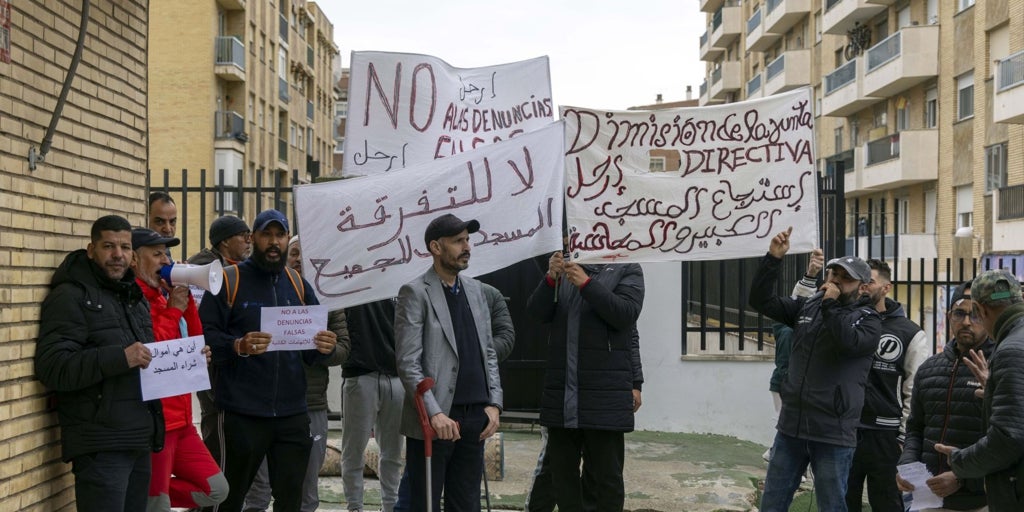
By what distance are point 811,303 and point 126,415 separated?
3.93m

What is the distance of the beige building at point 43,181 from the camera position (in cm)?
461

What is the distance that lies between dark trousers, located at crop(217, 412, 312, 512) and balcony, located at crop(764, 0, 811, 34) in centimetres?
4309

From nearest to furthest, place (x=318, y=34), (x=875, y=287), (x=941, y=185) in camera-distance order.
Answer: (x=875, y=287) → (x=941, y=185) → (x=318, y=34)

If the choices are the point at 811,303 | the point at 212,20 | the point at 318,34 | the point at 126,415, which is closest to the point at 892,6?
the point at 212,20

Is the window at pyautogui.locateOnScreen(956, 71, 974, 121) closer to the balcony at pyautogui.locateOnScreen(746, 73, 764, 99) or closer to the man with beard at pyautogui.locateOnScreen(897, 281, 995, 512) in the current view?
the balcony at pyautogui.locateOnScreen(746, 73, 764, 99)

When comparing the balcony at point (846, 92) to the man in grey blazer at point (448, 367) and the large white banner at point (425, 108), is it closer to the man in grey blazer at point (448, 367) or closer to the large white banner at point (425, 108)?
the large white banner at point (425, 108)

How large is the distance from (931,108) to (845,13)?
19.0 ft

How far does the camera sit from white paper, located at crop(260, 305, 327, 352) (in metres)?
5.68

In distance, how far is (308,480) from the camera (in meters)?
6.45

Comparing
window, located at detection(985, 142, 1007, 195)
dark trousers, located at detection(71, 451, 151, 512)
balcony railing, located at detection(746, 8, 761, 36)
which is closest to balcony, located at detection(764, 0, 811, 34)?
balcony railing, located at detection(746, 8, 761, 36)

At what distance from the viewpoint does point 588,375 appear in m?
6.19

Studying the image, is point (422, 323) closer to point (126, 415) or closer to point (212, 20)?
point (126, 415)

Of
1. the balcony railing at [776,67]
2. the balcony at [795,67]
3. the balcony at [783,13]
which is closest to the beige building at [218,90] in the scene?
the balcony at [795,67]

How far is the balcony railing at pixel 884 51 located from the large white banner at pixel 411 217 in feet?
99.7
